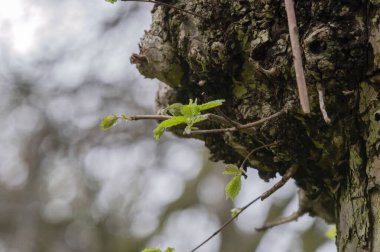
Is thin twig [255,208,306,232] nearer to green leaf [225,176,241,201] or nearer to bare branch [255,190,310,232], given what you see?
bare branch [255,190,310,232]

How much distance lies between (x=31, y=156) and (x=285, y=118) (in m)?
4.50

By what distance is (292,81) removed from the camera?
0.88 meters

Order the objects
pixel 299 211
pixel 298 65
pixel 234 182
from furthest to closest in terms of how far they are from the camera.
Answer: pixel 299 211, pixel 234 182, pixel 298 65

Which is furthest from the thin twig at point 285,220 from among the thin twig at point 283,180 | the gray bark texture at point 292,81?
the thin twig at point 283,180

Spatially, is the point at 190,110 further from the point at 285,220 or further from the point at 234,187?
the point at 285,220

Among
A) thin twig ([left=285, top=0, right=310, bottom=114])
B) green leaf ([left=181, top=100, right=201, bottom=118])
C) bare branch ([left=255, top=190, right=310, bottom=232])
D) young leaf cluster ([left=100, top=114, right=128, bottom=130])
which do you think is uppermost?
young leaf cluster ([left=100, top=114, right=128, bottom=130])

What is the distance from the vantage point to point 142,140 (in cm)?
465

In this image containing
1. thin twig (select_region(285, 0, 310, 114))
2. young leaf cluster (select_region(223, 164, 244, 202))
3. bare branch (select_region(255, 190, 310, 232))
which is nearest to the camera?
thin twig (select_region(285, 0, 310, 114))

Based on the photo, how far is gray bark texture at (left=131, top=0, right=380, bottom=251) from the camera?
817 mm

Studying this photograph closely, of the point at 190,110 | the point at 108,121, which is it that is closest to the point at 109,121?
the point at 108,121

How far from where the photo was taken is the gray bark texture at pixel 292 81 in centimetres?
82

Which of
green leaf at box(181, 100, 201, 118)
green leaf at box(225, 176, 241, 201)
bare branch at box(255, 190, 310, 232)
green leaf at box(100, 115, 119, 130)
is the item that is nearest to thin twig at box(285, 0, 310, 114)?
green leaf at box(181, 100, 201, 118)

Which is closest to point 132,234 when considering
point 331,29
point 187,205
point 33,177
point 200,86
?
point 187,205

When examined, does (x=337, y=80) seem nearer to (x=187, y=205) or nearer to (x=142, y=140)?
(x=142, y=140)
